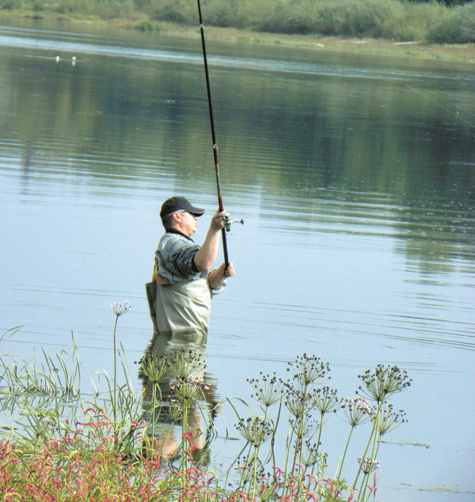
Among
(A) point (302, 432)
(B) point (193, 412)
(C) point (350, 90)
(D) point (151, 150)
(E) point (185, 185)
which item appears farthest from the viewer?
(C) point (350, 90)

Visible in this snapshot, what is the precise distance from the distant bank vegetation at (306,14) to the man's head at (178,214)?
7637 centimetres

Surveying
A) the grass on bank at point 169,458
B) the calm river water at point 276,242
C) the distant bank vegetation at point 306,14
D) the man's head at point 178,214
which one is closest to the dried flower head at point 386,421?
the grass on bank at point 169,458

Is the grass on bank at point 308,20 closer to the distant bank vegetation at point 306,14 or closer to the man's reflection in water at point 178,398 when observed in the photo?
the distant bank vegetation at point 306,14

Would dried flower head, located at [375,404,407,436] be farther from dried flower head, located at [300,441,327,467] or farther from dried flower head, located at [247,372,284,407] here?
dried flower head, located at [247,372,284,407]

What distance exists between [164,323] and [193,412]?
1188mm

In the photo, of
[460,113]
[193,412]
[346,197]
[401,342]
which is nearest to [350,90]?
[460,113]

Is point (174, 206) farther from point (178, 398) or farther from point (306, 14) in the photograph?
point (306, 14)

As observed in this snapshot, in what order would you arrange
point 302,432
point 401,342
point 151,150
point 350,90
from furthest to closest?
point 350,90 → point 151,150 → point 401,342 → point 302,432

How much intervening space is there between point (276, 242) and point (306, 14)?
275 ft

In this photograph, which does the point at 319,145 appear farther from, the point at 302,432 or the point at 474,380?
the point at 302,432

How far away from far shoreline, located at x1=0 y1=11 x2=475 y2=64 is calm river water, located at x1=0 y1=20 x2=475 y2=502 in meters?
49.5

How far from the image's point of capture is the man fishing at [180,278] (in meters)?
5.61

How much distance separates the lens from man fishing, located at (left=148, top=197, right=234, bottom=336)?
5.61 m

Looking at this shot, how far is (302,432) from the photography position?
11.0 feet
